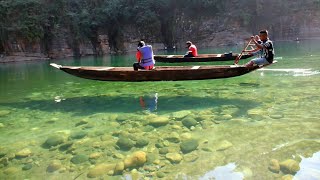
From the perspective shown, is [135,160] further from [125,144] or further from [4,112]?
[4,112]

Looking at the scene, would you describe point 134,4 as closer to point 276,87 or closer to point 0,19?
point 0,19

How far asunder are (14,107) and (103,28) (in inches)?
1264

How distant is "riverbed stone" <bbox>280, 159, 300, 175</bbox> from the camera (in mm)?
4275

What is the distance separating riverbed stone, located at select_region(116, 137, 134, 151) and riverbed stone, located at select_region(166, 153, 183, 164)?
836 mm

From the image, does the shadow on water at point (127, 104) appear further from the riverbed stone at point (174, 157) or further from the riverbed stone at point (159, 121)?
the riverbed stone at point (174, 157)

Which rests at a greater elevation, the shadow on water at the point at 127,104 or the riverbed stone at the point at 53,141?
the shadow on water at the point at 127,104

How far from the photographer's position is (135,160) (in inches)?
191

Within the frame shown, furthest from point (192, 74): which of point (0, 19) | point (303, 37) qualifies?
point (303, 37)

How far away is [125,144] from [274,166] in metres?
2.60

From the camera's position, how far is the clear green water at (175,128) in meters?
4.69

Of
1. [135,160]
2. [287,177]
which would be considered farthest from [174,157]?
[287,177]

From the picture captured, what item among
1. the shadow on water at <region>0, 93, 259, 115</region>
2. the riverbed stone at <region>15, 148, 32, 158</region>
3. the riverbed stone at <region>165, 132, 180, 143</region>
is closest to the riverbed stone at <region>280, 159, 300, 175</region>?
the riverbed stone at <region>165, 132, 180, 143</region>

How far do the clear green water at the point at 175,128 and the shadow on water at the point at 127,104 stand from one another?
3 cm

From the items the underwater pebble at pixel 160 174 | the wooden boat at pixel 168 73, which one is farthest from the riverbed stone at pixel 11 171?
the wooden boat at pixel 168 73
